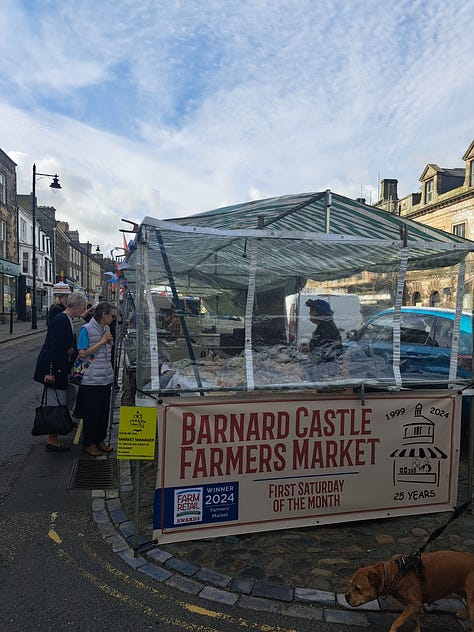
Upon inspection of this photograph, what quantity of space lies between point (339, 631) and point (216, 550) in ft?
3.84

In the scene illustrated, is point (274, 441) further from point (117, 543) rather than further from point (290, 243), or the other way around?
point (290, 243)

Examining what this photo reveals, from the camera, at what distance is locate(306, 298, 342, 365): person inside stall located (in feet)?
14.6

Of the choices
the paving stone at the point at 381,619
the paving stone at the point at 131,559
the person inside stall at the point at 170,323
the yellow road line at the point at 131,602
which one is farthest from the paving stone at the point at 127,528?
the paving stone at the point at 381,619

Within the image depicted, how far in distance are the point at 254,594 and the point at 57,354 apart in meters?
3.52

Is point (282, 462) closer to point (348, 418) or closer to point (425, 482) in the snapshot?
point (348, 418)

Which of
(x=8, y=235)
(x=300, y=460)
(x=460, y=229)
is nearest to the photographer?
(x=300, y=460)

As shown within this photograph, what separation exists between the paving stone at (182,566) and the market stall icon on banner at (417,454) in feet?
6.24

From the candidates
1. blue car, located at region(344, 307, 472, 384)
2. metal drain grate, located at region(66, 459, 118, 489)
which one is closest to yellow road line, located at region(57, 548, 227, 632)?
metal drain grate, located at region(66, 459, 118, 489)

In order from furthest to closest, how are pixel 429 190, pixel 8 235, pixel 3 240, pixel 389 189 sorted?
pixel 389 189, pixel 8 235, pixel 429 190, pixel 3 240

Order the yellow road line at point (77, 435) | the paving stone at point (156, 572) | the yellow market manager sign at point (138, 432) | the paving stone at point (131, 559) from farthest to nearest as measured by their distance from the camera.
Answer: the yellow road line at point (77, 435) < the yellow market manager sign at point (138, 432) < the paving stone at point (131, 559) < the paving stone at point (156, 572)

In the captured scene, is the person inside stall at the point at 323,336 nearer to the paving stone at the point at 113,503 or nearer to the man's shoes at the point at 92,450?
the paving stone at the point at 113,503

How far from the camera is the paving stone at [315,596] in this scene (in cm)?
301

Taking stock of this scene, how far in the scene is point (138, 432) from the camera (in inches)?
139

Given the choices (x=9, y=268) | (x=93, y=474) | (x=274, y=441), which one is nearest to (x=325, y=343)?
(x=274, y=441)
